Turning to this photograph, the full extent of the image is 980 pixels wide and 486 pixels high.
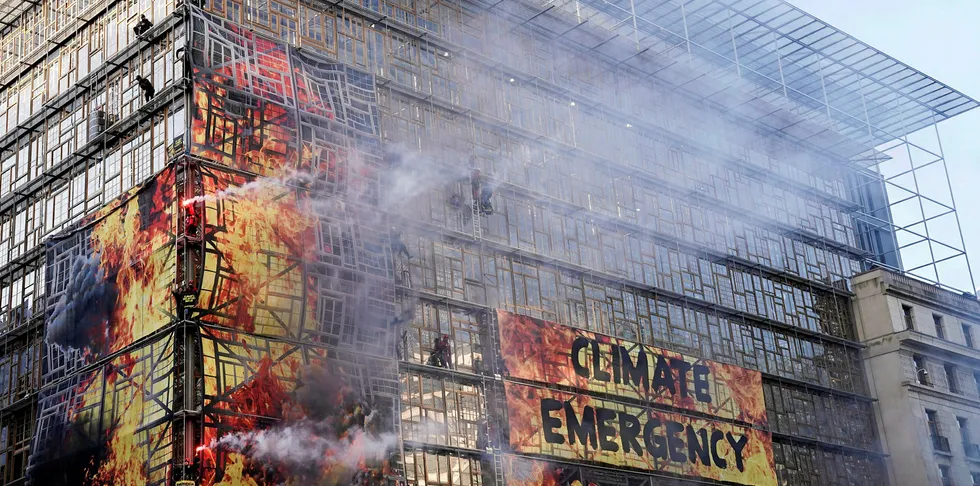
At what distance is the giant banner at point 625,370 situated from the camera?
1639 inches

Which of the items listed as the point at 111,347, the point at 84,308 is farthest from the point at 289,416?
the point at 84,308

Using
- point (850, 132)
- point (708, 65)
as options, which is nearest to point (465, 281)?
point (708, 65)

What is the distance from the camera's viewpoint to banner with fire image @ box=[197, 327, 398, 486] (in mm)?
32781

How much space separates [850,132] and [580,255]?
22.8 m

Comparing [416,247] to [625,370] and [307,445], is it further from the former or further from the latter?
[625,370]

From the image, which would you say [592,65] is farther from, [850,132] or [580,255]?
[850,132]

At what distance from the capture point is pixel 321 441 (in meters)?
34.5

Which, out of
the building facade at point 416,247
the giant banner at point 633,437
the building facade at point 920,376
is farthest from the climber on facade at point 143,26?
the building facade at point 920,376

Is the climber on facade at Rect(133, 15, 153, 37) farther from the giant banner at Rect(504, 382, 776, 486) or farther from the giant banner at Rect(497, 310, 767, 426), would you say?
the giant banner at Rect(504, 382, 776, 486)

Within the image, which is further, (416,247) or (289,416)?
(416,247)

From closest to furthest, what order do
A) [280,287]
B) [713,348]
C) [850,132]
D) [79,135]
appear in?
[280,287], [79,135], [713,348], [850,132]

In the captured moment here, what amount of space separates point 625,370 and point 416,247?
961 centimetres

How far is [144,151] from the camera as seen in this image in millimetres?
37469

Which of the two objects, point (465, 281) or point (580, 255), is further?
point (580, 255)
